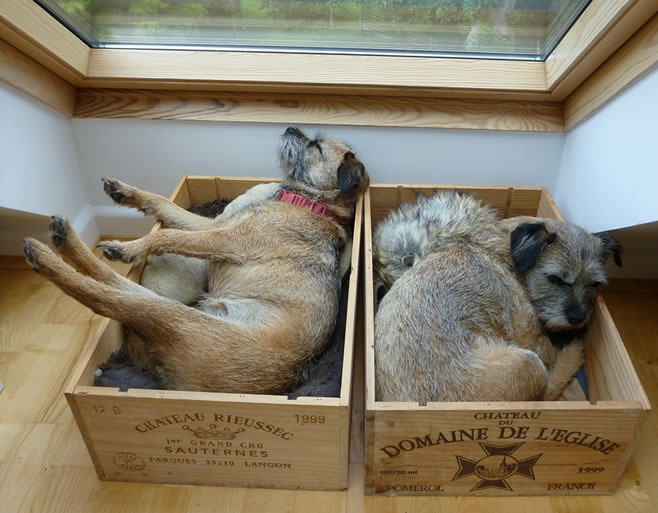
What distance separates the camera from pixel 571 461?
151cm

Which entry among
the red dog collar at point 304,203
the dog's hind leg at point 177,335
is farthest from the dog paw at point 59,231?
the red dog collar at point 304,203

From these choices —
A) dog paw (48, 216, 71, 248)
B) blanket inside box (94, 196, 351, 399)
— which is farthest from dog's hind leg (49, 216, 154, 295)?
blanket inside box (94, 196, 351, 399)

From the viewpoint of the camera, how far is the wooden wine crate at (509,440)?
138 cm

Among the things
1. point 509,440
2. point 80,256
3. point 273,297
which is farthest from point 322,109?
point 509,440

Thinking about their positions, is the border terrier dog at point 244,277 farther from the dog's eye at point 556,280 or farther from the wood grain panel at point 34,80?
the dog's eye at point 556,280

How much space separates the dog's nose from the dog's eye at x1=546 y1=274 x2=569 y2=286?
0.09m

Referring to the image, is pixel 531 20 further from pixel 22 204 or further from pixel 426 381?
pixel 22 204

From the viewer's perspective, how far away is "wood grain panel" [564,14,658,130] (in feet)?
5.36

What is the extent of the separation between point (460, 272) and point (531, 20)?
44.2 inches

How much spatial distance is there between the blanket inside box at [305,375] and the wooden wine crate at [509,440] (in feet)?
0.64

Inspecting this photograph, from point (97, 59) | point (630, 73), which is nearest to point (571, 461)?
point (630, 73)

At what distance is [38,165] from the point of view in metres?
2.13

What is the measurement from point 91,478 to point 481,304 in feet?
4.40

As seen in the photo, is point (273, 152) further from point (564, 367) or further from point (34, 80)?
point (564, 367)
